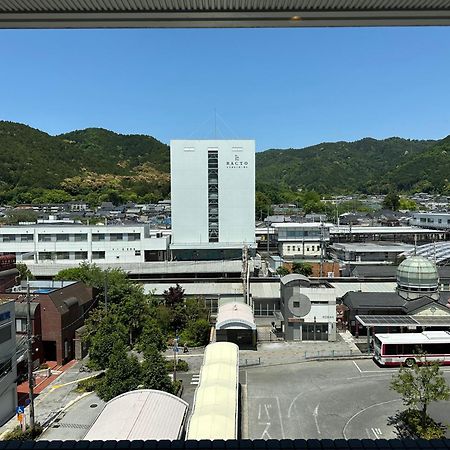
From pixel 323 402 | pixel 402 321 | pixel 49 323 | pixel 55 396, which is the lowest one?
pixel 55 396

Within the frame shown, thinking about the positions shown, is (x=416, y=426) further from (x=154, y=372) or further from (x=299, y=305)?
(x=299, y=305)

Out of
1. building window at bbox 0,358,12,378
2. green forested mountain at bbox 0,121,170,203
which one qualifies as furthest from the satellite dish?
green forested mountain at bbox 0,121,170,203

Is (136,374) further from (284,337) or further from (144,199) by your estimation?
(144,199)

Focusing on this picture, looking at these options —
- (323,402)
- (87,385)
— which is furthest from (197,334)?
(323,402)

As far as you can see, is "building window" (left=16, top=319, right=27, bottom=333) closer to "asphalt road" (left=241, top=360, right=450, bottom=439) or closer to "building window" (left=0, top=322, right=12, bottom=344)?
"building window" (left=0, top=322, right=12, bottom=344)

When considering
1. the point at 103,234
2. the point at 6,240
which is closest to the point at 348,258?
the point at 103,234

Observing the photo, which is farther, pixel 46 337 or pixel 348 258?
pixel 348 258

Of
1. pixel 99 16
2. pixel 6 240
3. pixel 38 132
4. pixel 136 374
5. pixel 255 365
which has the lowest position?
pixel 255 365
